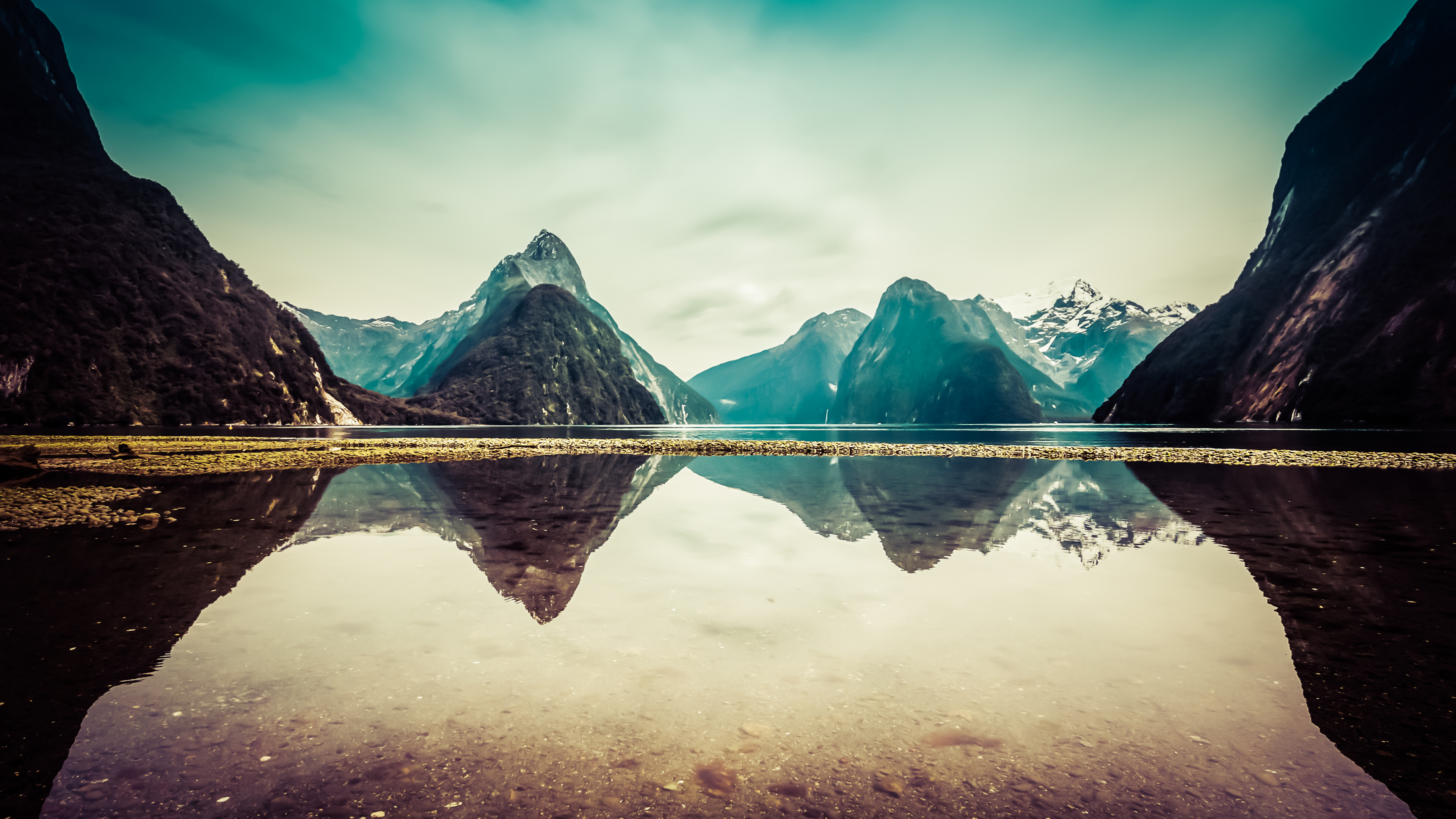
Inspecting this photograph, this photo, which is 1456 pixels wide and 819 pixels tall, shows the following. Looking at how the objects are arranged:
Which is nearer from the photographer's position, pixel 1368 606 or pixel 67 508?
pixel 1368 606

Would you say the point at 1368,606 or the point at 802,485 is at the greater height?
the point at 802,485

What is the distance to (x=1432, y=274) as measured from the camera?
121m

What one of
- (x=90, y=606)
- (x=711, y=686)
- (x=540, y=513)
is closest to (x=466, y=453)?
(x=540, y=513)

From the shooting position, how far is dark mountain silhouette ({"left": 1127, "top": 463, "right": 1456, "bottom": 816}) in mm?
6363

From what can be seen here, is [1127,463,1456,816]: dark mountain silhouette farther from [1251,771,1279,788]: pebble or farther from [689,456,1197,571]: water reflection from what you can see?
[689,456,1197,571]: water reflection

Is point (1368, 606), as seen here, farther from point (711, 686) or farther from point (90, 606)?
point (90, 606)

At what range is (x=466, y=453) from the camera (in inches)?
2325

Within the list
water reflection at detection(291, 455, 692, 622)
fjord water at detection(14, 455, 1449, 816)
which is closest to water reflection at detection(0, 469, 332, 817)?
fjord water at detection(14, 455, 1449, 816)

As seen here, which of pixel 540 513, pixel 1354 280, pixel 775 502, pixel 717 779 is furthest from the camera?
pixel 1354 280

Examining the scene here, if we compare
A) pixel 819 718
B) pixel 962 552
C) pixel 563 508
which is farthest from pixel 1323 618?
pixel 563 508

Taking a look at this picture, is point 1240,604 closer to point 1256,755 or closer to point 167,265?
point 1256,755

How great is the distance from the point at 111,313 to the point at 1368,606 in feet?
709

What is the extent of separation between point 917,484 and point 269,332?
751 ft

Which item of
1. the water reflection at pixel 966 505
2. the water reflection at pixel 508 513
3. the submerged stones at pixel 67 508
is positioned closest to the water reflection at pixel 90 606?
the submerged stones at pixel 67 508
